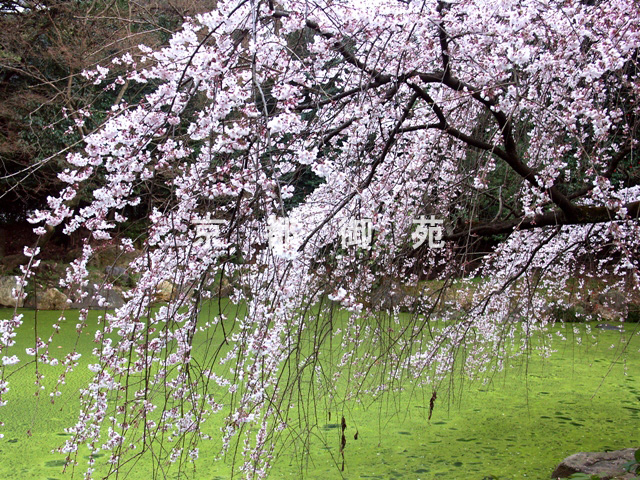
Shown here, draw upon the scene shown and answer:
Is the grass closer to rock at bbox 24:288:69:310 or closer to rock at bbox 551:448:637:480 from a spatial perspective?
rock at bbox 551:448:637:480

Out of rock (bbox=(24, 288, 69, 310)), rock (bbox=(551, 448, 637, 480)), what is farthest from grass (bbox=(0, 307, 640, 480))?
rock (bbox=(24, 288, 69, 310))

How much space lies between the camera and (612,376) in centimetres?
397

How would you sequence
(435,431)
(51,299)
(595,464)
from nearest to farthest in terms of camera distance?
(595,464) < (435,431) < (51,299)

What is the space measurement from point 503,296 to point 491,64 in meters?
1.45

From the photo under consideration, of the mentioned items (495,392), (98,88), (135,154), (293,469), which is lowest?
(293,469)

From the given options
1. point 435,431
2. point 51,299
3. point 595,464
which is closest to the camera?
point 595,464

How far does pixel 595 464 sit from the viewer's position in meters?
2.11

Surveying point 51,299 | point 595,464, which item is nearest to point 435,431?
point 595,464

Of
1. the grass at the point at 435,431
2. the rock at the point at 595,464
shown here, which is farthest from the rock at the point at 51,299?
the rock at the point at 595,464

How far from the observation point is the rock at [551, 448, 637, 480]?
79.4 inches

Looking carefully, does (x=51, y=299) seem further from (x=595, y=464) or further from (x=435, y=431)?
(x=595, y=464)

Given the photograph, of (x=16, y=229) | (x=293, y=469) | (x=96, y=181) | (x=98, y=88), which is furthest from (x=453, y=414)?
(x=16, y=229)

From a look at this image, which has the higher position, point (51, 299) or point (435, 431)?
point (51, 299)

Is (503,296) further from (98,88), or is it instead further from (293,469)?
(98,88)
